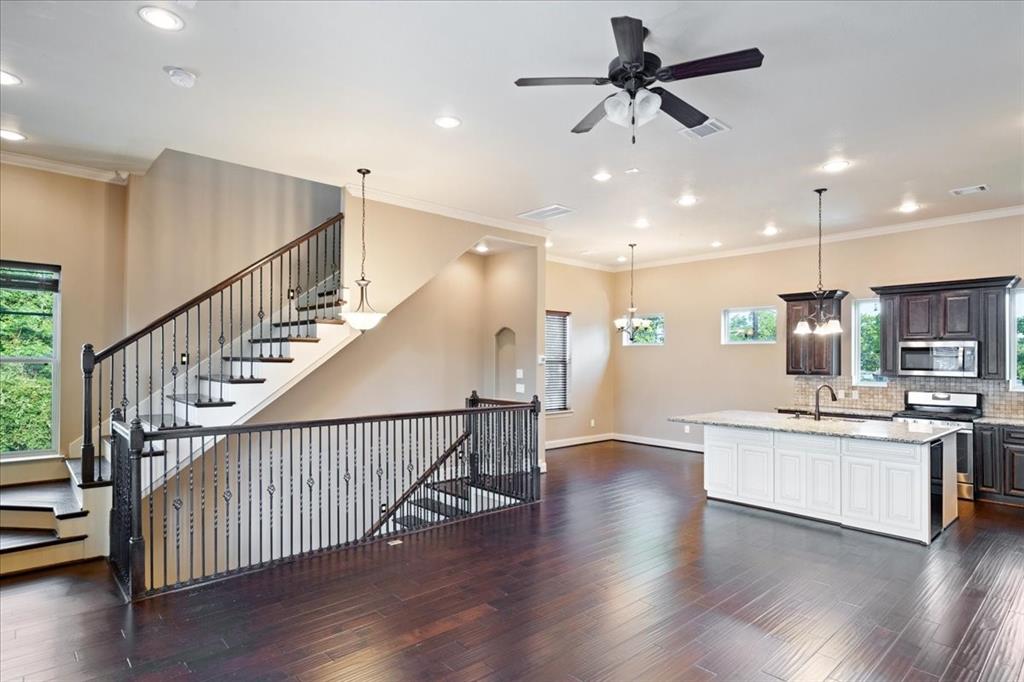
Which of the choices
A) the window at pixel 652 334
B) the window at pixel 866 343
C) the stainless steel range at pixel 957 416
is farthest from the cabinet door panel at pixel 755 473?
the window at pixel 652 334

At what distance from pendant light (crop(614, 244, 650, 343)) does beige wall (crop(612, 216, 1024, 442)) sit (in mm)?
197

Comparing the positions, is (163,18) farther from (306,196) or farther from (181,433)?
(306,196)

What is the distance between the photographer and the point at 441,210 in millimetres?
6742

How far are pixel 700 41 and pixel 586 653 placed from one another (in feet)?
11.5

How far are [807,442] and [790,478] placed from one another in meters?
0.43

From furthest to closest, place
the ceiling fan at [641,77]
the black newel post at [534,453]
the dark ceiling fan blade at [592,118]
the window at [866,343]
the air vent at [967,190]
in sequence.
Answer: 1. the window at [866,343]
2. the black newel post at [534,453]
3. the air vent at [967,190]
4. the dark ceiling fan blade at [592,118]
5. the ceiling fan at [641,77]

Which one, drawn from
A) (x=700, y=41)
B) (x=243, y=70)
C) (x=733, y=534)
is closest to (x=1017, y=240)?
(x=733, y=534)

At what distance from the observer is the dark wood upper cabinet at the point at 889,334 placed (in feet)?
23.5

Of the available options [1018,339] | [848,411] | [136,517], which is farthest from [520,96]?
[1018,339]

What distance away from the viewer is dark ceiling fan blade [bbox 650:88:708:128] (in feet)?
10.1

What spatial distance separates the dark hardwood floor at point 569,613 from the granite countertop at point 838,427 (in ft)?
3.03

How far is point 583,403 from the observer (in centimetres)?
1038

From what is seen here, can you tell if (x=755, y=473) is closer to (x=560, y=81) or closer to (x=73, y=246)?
(x=560, y=81)

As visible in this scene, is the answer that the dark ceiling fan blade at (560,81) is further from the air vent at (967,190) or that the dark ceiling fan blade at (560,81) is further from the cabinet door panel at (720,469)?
the air vent at (967,190)
